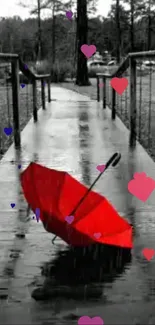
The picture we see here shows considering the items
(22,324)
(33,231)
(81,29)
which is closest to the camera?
(22,324)

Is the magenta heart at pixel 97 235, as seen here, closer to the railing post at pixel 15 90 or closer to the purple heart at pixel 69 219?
the purple heart at pixel 69 219

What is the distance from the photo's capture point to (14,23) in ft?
153

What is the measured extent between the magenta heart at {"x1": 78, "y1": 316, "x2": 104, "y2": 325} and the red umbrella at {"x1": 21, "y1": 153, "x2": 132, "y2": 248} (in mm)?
598

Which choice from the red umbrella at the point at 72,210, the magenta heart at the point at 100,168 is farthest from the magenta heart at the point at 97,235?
the magenta heart at the point at 100,168

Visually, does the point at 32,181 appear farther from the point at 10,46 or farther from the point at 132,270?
the point at 10,46

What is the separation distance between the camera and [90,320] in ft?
6.61

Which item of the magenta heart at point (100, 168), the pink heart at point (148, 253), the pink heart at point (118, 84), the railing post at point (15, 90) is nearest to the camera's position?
the pink heart at point (148, 253)

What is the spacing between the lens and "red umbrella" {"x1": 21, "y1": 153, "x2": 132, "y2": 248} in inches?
104

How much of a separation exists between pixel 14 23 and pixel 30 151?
42.7 metres

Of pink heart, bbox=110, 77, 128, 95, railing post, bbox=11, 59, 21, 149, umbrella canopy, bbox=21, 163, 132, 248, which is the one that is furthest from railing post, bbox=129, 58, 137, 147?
umbrella canopy, bbox=21, 163, 132, 248

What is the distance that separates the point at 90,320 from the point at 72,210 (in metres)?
0.88

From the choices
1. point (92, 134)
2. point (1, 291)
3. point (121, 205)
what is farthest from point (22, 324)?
point (92, 134)

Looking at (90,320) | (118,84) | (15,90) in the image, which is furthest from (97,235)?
(118,84)

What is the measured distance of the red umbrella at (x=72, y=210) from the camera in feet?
8.63
